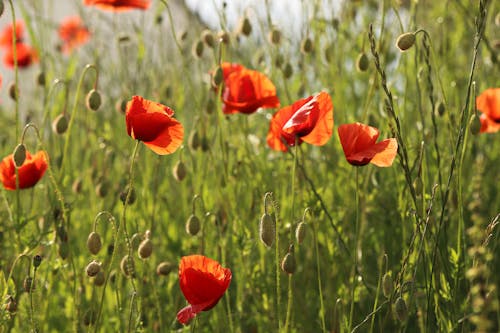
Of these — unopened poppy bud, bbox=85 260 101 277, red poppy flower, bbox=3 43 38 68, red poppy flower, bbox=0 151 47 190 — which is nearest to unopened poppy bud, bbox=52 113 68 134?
red poppy flower, bbox=0 151 47 190

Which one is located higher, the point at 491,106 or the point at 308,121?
the point at 308,121

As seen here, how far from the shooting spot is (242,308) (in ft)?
5.41

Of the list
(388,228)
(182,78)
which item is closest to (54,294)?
(388,228)

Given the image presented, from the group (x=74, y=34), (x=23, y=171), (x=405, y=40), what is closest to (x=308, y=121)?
(x=405, y=40)

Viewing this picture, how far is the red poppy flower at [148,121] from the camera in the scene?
1.22 meters

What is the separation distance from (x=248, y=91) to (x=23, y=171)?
1.33ft

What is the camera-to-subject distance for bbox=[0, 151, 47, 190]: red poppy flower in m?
1.53

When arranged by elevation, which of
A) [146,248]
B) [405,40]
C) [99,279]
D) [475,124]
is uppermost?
[405,40]

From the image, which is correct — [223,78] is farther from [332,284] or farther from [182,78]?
[182,78]

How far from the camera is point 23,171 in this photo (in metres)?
1.53

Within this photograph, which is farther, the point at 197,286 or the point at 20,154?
the point at 20,154

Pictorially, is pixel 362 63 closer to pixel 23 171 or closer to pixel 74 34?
pixel 23 171

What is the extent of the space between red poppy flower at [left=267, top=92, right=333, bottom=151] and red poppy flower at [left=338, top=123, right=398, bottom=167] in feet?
0.22

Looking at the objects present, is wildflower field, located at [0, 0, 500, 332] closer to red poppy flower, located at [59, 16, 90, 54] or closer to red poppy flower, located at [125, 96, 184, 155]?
red poppy flower, located at [125, 96, 184, 155]
